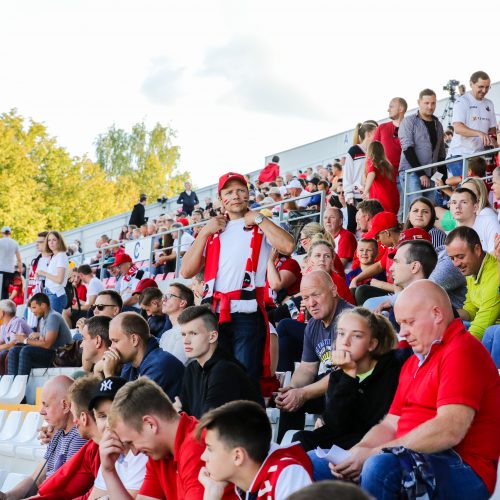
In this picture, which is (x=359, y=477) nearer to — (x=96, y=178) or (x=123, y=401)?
(x=123, y=401)

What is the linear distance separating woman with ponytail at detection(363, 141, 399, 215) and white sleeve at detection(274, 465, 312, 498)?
727 centimetres

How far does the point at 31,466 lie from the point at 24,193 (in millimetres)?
30103

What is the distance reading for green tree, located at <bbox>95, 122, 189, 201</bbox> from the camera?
51.8 meters

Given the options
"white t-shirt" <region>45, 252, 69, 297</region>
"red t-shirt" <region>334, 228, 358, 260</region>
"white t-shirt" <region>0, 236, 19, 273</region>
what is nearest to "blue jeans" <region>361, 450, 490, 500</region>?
"red t-shirt" <region>334, 228, 358, 260</region>

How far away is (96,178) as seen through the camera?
146 feet

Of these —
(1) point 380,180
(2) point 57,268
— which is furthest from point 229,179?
(2) point 57,268

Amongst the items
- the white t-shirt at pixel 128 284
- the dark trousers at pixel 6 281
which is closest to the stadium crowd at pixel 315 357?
the white t-shirt at pixel 128 284

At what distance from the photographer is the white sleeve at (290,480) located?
3.47 meters

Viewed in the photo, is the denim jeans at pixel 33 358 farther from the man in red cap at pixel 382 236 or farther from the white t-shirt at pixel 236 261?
the white t-shirt at pixel 236 261

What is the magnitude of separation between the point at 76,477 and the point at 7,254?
458 inches

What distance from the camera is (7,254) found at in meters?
16.7

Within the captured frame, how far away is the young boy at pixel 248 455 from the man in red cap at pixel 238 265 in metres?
2.43

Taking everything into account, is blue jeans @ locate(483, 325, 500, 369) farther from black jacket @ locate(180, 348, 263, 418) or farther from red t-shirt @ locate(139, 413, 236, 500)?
red t-shirt @ locate(139, 413, 236, 500)

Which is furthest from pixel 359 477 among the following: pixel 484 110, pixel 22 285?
pixel 22 285
